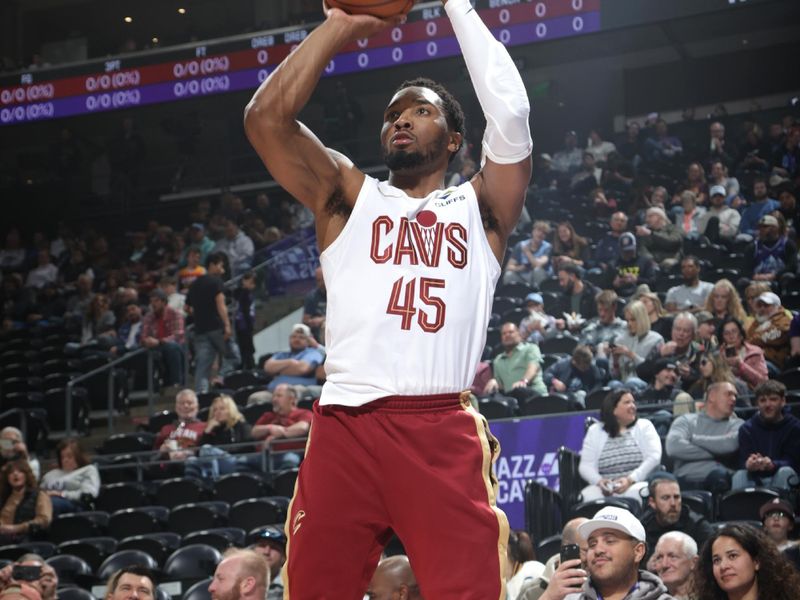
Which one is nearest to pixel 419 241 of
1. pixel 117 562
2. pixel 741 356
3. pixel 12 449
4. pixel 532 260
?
pixel 117 562

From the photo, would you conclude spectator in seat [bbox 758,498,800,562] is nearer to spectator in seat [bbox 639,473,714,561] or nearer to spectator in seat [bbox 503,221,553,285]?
spectator in seat [bbox 639,473,714,561]

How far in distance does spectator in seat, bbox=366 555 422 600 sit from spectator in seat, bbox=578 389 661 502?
11.3 feet

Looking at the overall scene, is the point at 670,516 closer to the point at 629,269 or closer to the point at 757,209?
the point at 629,269

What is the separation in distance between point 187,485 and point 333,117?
1064 cm

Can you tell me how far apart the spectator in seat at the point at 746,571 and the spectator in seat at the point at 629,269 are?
744 cm

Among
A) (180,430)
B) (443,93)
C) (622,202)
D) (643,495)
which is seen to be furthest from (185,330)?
(443,93)

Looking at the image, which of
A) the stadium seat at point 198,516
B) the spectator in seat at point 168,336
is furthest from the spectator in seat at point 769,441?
the spectator in seat at point 168,336

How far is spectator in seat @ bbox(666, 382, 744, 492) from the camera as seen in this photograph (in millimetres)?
8484

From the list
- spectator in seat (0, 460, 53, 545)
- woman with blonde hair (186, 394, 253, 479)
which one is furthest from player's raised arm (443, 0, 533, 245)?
spectator in seat (0, 460, 53, 545)

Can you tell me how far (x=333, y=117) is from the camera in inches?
790

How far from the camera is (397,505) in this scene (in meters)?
3.20

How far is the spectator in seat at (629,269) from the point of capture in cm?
1276

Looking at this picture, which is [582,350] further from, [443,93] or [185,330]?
[443,93]

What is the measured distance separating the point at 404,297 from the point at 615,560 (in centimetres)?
256
